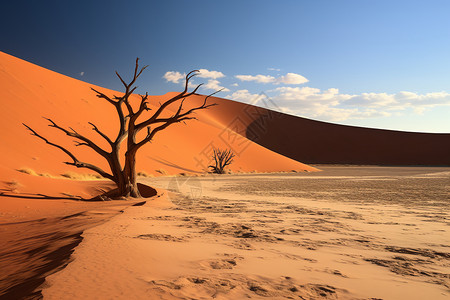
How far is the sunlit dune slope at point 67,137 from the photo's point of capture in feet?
55.5

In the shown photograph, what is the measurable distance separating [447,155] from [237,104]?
45.7 m

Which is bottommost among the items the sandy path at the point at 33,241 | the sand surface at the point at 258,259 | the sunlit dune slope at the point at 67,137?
the sand surface at the point at 258,259

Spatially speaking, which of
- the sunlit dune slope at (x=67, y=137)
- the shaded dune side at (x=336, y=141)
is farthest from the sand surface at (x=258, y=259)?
the shaded dune side at (x=336, y=141)

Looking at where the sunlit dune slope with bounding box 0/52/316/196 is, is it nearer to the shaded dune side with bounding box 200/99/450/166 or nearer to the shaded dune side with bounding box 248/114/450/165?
the shaded dune side with bounding box 248/114/450/165

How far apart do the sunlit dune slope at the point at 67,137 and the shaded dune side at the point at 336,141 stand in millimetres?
27864

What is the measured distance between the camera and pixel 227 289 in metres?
2.37

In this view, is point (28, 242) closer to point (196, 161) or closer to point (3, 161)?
point (3, 161)

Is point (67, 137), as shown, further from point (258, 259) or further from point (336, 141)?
point (336, 141)

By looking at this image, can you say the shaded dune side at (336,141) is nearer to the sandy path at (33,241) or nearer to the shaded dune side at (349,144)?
the shaded dune side at (349,144)

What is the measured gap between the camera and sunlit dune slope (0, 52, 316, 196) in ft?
55.5

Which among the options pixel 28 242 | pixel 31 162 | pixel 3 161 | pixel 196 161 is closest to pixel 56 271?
pixel 28 242

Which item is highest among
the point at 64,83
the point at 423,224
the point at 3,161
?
the point at 64,83

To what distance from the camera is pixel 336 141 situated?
238 ft

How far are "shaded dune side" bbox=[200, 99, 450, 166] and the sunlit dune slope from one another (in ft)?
A: 91.4
